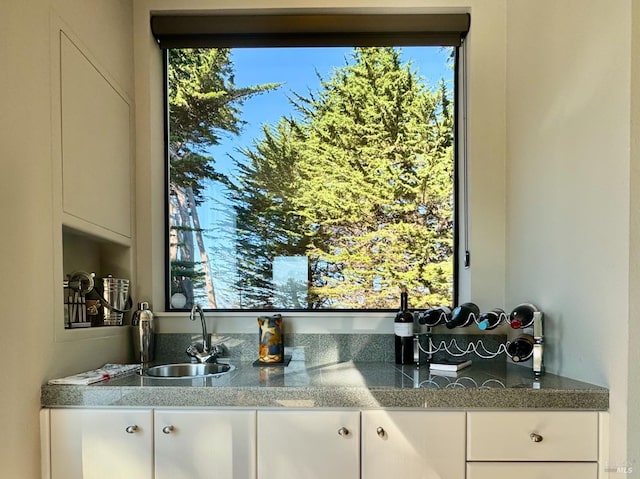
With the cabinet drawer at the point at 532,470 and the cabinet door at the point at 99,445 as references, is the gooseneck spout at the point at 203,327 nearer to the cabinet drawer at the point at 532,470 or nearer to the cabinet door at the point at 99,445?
the cabinet door at the point at 99,445

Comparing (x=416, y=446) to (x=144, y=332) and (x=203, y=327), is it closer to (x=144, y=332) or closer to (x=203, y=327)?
(x=203, y=327)

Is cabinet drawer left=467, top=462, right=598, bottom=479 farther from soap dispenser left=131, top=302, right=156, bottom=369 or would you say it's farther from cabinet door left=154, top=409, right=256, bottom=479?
soap dispenser left=131, top=302, right=156, bottom=369

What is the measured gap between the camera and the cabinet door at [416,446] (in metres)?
1.54

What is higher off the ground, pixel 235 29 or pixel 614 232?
pixel 235 29

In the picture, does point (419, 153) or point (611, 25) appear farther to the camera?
point (419, 153)

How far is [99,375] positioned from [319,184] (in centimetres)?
130

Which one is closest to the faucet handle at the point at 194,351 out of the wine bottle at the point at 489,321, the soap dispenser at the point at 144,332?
the soap dispenser at the point at 144,332

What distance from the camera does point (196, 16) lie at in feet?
7.43

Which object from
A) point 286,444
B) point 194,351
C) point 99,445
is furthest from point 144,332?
point 286,444

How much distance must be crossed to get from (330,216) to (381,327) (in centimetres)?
60

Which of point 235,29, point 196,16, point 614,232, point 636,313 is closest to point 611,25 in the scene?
point 614,232

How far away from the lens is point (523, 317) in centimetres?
178

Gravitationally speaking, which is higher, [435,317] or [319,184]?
[319,184]

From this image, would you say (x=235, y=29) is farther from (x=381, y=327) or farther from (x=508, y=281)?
(x=508, y=281)
